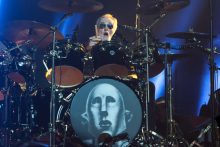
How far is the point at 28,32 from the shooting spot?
196 inches

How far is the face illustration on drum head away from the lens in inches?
184

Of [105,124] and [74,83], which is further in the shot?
[74,83]

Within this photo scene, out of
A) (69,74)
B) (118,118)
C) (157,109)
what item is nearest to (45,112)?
(69,74)

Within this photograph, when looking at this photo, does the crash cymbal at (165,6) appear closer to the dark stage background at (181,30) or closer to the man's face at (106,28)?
the man's face at (106,28)

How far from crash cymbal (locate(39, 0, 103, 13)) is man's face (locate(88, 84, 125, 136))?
107 centimetres

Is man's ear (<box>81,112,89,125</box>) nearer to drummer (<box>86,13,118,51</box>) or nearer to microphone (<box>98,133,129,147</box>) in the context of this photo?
microphone (<box>98,133,129,147</box>)

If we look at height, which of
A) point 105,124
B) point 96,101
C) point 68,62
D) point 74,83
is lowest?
point 105,124

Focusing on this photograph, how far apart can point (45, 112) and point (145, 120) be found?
137 cm

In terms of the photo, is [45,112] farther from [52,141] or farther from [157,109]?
[157,109]

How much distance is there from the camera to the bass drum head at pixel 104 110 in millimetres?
4672

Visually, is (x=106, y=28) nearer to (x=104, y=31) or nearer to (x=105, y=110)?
(x=104, y=31)

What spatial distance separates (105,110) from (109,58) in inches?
23.9

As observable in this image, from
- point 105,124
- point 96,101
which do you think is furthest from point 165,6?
point 105,124

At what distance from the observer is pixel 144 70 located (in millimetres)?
4996
